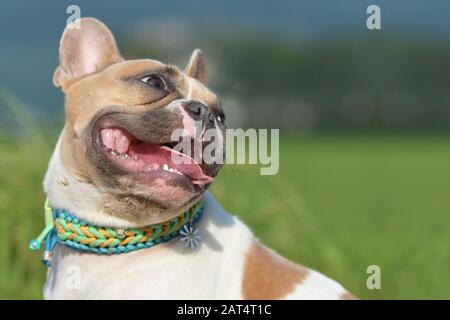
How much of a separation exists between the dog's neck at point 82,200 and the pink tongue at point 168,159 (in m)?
0.11

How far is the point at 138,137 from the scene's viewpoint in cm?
300

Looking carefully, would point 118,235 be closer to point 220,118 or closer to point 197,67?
point 220,118

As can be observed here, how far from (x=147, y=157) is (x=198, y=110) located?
27 centimetres

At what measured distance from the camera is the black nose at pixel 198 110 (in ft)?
9.96

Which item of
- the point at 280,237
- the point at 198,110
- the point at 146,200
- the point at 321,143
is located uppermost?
the point at 321,143

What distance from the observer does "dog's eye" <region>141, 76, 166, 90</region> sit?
10.6 feet

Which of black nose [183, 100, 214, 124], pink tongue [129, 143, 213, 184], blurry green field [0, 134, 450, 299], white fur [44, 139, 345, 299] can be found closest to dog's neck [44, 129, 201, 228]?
white fur [44, 139, 345, 299]

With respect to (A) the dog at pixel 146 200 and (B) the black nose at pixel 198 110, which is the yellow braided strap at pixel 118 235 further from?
(B) the black nose at pixel 198 110

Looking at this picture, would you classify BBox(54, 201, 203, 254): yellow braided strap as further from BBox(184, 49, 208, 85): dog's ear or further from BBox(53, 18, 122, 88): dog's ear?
BBox(184, 49, 208, 85): dog's ear

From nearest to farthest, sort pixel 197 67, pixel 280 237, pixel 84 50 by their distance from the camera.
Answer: pixel 84 50 < pixel 197 67 < pixel 280 237

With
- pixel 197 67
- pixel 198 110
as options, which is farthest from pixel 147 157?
pixel 197 67

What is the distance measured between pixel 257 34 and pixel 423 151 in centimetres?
989

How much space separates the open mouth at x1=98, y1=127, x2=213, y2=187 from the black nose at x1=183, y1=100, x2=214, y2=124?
0.46ft

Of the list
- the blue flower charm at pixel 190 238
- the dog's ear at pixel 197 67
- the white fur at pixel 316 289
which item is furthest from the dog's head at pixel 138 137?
the white fur at pixel 316 289
